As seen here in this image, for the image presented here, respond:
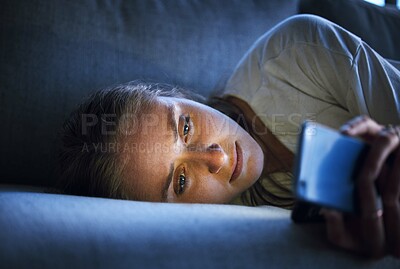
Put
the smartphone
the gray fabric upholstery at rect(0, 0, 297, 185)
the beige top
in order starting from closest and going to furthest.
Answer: the smartphone < the beige top < the gray fabric upholstery at rect(0, 0, 297, 185)

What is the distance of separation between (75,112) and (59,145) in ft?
0.28

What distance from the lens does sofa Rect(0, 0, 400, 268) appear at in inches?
17.4

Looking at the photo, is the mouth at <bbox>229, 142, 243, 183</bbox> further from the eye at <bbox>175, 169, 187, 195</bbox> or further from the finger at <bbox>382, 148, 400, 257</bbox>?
the finger at <bbox>382, 148, 400, 257</bbox>

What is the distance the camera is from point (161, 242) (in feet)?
1.47

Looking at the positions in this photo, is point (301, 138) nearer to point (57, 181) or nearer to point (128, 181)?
point (128, 181)

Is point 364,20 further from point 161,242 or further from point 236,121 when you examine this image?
point 161,242

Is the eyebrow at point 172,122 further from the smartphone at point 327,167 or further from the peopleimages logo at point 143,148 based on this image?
the smartphone at point 327,167

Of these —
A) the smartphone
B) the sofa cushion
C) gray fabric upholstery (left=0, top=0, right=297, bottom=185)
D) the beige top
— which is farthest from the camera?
the sofa cushion

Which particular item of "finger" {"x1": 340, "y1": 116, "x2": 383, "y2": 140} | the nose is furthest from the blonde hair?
"finger" {"x1": 340, "y1": 116, "x2": 383, "y2": 140}

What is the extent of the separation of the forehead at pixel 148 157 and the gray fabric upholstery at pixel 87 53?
0.24 metres

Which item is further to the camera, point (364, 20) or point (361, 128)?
point (364, 20)

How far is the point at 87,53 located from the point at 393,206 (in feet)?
2.39

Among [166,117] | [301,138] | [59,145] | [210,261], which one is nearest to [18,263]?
[210,261]

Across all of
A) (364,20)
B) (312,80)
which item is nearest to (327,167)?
(312,80)
